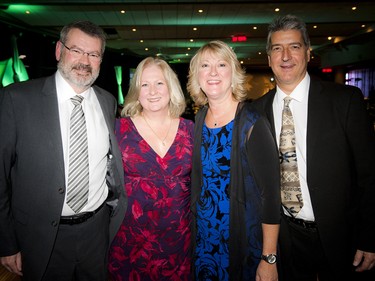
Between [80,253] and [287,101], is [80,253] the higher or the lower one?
the lower one

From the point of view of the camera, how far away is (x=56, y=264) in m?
1.75

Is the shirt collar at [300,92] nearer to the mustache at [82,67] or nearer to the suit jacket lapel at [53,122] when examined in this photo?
the mustache at [82,67]

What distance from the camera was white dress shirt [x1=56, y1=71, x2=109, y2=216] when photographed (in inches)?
68.7

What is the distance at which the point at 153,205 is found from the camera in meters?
1.95

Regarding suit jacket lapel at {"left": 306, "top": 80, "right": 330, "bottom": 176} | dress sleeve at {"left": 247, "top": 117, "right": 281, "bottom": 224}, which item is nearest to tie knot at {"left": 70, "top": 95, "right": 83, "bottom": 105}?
dress sleeve at {"left": 247, "top": 117, "right": 281, "bottom": 224}

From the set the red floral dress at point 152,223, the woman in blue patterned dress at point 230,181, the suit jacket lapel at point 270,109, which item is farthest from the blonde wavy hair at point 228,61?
the red floral dress at point 152,223

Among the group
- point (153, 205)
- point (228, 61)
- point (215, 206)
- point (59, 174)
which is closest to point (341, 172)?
point (215, 206)

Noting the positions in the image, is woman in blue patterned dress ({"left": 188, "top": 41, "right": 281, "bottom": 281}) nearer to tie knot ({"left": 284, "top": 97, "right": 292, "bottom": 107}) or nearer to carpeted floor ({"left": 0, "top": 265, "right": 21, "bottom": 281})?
tie knot ({"left": 284, "top": 97, "right": 292, "bottom": 107})

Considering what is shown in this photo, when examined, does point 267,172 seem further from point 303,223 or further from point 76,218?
point 76,218

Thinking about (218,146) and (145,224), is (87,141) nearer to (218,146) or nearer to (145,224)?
(145,224)

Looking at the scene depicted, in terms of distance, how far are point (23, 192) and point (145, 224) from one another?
0.80 m

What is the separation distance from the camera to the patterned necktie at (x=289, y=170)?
5.52 ft

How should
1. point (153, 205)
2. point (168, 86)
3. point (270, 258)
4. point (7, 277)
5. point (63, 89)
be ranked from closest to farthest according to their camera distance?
point (270, 258), point (63, 89), point (153, 205), point (168, 86), point (7, 277)

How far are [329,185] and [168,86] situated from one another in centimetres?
135
